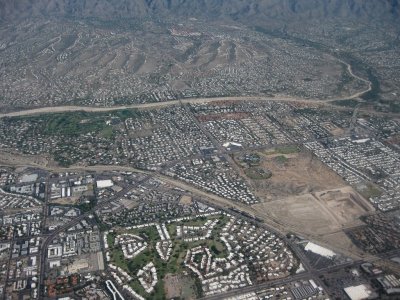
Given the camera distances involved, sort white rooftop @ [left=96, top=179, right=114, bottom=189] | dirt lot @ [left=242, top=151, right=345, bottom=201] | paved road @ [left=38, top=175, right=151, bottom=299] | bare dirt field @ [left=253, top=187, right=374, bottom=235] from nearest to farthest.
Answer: paved road @ [left=38, top=175, right=151, bottom=299] → bare dirt field @ [left=253, top=187, right=374, bottom=235] → dirt lot @ [left=242, top=151, right=345, bottom=201] → white rooftop @ [left=96, top=179, right=114, bottom=189]

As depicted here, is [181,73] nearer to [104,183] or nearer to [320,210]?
[104,183]

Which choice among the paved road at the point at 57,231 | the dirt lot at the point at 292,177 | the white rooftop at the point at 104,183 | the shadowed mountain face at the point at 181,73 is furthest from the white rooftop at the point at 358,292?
the shadowed mountain face at the point at 181,73

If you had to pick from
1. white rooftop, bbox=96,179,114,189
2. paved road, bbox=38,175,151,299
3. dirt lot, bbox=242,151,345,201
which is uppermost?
dirt lot, bbox=242,151,345,201

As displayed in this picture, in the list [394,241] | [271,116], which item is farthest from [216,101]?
[394,241]

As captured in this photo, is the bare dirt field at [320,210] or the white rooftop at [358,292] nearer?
the white rooftop at [358,292]

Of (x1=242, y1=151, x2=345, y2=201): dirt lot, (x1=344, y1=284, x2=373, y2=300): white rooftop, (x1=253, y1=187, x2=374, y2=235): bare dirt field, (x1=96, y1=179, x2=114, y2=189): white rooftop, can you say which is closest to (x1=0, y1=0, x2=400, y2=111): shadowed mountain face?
(x1=242, y1=151, x2=345, y2=201): dirt lot

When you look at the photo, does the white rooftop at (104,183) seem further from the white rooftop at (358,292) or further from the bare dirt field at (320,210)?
the white rooftop at (358,292)

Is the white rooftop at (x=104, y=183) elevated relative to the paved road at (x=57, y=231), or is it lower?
elevated

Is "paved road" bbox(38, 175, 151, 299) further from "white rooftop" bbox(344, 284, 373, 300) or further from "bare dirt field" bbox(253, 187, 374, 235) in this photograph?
"white rooftop" bbox(344, 284, 373, 300)
